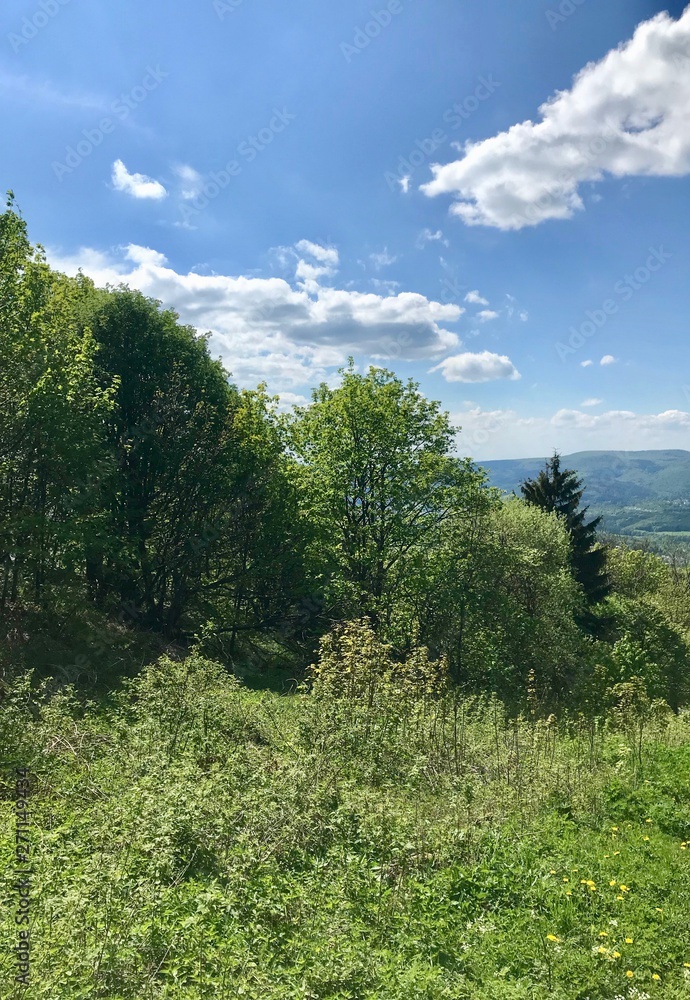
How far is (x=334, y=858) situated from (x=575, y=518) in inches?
1384

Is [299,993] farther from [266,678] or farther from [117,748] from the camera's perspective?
[266,678]

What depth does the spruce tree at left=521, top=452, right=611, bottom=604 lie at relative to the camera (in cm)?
3659

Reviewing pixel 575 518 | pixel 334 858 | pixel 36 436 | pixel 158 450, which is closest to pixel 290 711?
pixel 334 858

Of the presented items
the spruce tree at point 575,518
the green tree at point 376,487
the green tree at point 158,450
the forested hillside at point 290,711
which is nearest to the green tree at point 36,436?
the forested hillside at point 290,711

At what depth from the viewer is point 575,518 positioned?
1507 inches

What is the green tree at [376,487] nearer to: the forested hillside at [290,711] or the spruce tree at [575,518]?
the forested hillside at [290,711]

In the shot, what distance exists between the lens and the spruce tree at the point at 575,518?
36594 millimetres

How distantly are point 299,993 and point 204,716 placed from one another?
5986 mm

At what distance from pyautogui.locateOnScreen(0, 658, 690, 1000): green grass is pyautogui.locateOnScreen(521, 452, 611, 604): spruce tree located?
88.4 feet

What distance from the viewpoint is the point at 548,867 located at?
711cm

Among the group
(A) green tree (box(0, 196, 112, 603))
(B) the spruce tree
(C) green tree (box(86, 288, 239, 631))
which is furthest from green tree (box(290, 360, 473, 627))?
(B) the spruce tree

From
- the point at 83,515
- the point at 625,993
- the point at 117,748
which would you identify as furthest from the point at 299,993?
the point at 83,515

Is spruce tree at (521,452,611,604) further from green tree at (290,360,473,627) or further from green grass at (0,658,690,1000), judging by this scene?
green grass at (0,658,690,1000)

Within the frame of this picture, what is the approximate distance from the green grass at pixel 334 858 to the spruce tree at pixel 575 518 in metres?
26.9
